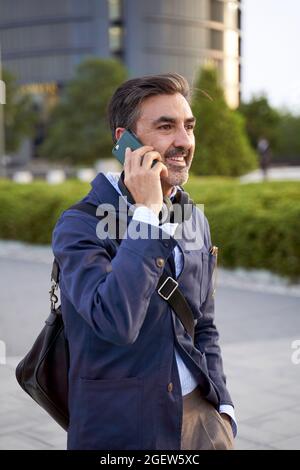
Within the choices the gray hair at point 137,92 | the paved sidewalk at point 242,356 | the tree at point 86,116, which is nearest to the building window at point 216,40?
the tree at point 86,116

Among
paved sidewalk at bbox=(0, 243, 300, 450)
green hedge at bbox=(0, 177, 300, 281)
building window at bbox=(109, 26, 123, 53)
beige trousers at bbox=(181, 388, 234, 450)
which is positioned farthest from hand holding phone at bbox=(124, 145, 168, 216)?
building window at bbox=(109, 26, 123, 53)

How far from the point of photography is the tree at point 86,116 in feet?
173

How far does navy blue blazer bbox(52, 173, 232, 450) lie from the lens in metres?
2.00

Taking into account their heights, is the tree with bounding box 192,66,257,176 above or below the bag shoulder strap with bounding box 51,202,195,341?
below

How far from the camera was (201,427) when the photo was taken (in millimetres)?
2295

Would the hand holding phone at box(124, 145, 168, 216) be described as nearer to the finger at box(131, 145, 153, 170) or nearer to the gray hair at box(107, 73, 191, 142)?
the finger at box(131, 145, 153, 170)

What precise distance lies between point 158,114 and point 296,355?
16.5ft

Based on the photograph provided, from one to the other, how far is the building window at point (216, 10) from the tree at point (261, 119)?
1926 centimetres

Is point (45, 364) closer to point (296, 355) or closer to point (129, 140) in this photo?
point (129, 140)

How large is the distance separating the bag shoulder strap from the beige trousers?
225 millimetres

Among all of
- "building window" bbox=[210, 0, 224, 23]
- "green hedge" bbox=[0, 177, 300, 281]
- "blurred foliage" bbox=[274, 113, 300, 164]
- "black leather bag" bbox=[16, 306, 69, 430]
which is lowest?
"blurred foliage" bbox=[274, 113, 300, 164]

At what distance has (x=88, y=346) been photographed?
2.13 meters

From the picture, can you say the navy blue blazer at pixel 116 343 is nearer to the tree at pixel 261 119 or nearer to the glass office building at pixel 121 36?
the tree at pixel 261 119

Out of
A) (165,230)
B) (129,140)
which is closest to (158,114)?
(129,140)
